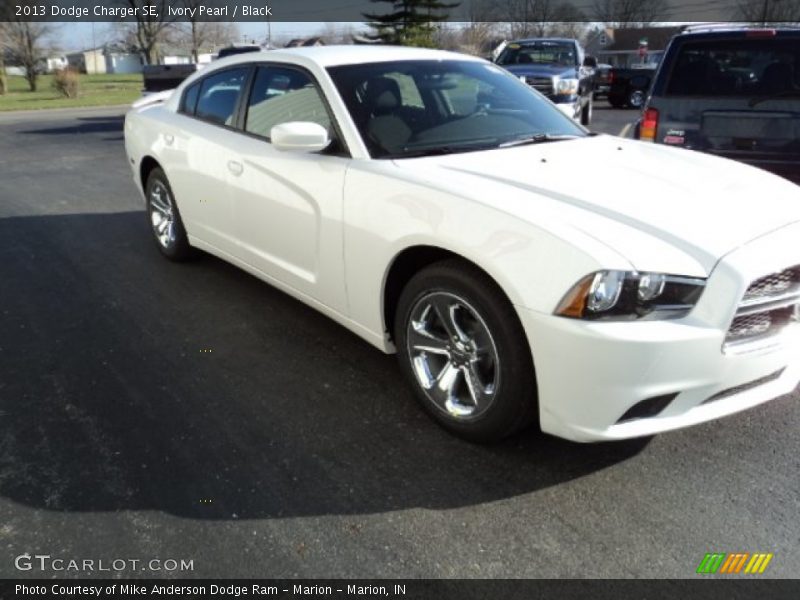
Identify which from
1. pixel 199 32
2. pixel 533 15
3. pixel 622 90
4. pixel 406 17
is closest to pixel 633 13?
pixel 533 15

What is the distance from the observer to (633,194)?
9.23 ft

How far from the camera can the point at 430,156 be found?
Answer: 3.32 m

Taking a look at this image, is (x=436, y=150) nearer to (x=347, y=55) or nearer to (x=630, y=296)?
(x=347, y=55)

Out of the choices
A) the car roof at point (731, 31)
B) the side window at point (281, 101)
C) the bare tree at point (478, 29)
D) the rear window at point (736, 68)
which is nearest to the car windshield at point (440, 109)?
the side window at point (281, 101)

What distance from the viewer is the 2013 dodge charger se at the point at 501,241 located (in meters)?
2.38

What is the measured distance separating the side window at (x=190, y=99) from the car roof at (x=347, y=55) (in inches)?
25.5

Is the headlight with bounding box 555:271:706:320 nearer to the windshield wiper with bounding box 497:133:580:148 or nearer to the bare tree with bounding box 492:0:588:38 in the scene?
the windshield wiper with bounding box 497:133:580:148

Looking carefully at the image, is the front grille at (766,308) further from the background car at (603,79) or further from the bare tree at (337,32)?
the bare tree at (337,32)

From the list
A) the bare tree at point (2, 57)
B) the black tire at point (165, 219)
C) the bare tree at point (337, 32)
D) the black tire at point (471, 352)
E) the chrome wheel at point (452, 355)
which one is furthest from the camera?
the bare tree at point (337, 32)

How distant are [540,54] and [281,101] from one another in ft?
39.0

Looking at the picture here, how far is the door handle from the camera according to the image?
4.07 meters

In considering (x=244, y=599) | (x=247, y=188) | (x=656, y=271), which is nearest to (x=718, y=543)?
(x=656, y=271)

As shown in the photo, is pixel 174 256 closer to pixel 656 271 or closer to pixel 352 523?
pixel 352 523

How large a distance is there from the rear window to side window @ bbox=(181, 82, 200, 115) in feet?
12.4
